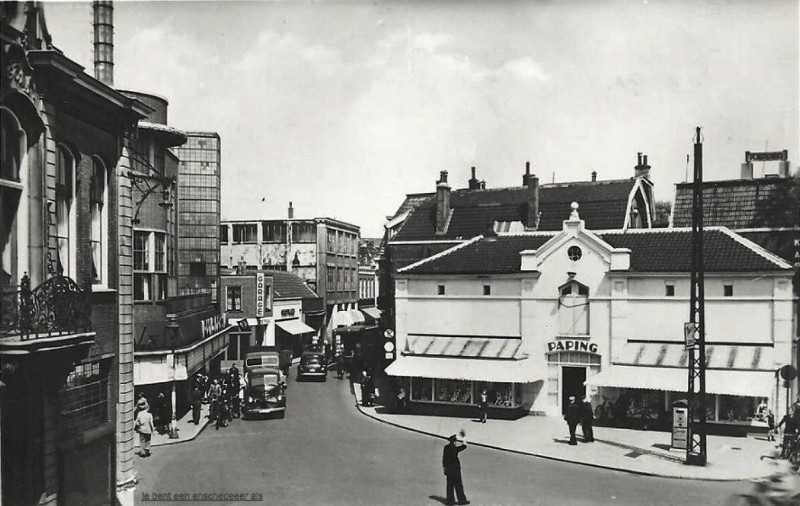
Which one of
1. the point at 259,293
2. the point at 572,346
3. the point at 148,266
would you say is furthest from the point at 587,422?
the point at 259,293

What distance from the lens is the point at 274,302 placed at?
53.3 meters

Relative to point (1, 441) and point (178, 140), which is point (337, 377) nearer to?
point (178, 140)

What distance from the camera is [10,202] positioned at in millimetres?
11727

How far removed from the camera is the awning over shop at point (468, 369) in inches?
1125

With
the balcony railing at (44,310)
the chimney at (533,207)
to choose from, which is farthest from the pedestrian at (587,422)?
the balcony railing at (44,310)

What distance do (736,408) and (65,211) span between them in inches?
901

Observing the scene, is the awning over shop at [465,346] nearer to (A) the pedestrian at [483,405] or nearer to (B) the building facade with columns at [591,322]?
(B) the building facade with columns at [591,322]

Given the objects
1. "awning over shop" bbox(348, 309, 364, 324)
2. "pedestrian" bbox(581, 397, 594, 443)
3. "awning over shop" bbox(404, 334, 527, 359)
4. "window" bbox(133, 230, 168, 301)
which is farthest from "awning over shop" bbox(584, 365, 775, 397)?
"awning over shop" bbox(348, 309, 364, 324)

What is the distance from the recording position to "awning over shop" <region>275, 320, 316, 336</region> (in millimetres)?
53188

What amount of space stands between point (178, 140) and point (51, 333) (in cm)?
1726

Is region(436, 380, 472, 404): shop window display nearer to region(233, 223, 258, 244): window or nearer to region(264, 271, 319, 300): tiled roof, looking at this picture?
region(264, 271, 319, 300): tiled roof

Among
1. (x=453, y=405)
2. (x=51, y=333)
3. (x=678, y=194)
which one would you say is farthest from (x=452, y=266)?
(x=51, y=333)

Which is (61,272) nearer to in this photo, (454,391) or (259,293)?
(454,391)

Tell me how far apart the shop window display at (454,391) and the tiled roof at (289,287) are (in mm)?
25258
